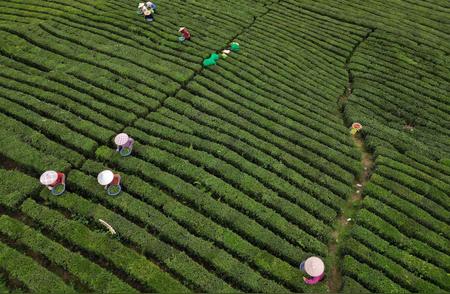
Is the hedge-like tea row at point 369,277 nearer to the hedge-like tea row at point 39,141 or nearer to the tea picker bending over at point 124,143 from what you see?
the tea picker bending over at point 124,143

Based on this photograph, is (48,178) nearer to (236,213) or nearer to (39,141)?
(39,141)

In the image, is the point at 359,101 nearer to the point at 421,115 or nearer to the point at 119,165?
the point at 421,115

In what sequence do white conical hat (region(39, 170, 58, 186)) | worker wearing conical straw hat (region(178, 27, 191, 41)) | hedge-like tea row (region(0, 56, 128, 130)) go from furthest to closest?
worker wearing conical straw hat (region(178, 27, 191, 41)) < hedge-like tea row (region(0, 56, 128, 130)) < white conical hat (region(39, 170, 58, 186))

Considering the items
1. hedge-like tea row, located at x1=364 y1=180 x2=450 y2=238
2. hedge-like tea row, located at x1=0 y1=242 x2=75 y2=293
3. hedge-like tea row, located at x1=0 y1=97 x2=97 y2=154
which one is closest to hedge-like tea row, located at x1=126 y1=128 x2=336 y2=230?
hedge-like tea row, located at x1=0 y1=97 x2=97 y2=154

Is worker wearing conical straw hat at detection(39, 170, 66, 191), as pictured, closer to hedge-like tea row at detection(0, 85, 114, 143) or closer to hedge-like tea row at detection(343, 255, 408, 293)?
hedge-like tea row at detection(0, 85, 114, 143)

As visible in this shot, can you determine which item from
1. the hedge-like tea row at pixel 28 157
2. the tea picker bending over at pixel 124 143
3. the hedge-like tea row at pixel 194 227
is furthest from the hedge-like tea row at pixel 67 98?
the hedge-like tea row at pixel 194 227
